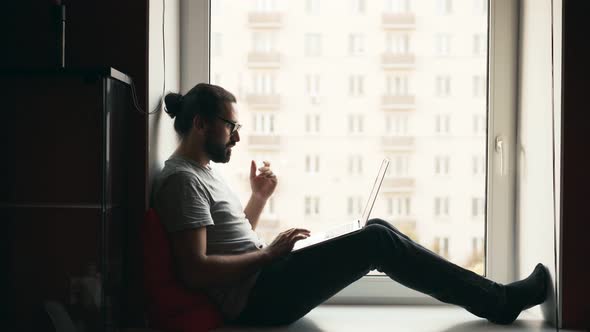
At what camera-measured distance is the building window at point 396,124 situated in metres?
2.32

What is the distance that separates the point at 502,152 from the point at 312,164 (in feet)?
2.28

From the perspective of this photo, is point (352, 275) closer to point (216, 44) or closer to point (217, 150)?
point (217, 150)

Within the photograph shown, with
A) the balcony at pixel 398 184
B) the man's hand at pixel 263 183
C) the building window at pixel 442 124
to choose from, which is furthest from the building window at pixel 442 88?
the man's hand at pixel 263 183

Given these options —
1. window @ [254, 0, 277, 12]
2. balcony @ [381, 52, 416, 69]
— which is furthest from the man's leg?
window @ [254, 0, 277, 12]

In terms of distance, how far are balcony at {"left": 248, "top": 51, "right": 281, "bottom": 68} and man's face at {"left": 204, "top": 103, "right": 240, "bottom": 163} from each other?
0.38 metres

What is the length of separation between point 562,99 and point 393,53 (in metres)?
0.64

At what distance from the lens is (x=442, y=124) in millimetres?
2324

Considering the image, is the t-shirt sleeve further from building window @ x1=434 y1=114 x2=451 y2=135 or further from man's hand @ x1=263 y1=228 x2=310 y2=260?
building window @ x1=434 y1=114 x2=451 y2=135

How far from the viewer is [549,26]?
2010mm

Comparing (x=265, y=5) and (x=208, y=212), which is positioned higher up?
(x=265, y=5)

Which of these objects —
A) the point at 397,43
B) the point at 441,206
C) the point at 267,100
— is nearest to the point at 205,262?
the point at 267,100

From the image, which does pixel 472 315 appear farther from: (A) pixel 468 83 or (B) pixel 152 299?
(B) pixel 152 299

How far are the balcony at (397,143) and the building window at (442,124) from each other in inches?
4.0

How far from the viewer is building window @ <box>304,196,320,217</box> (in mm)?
2355
